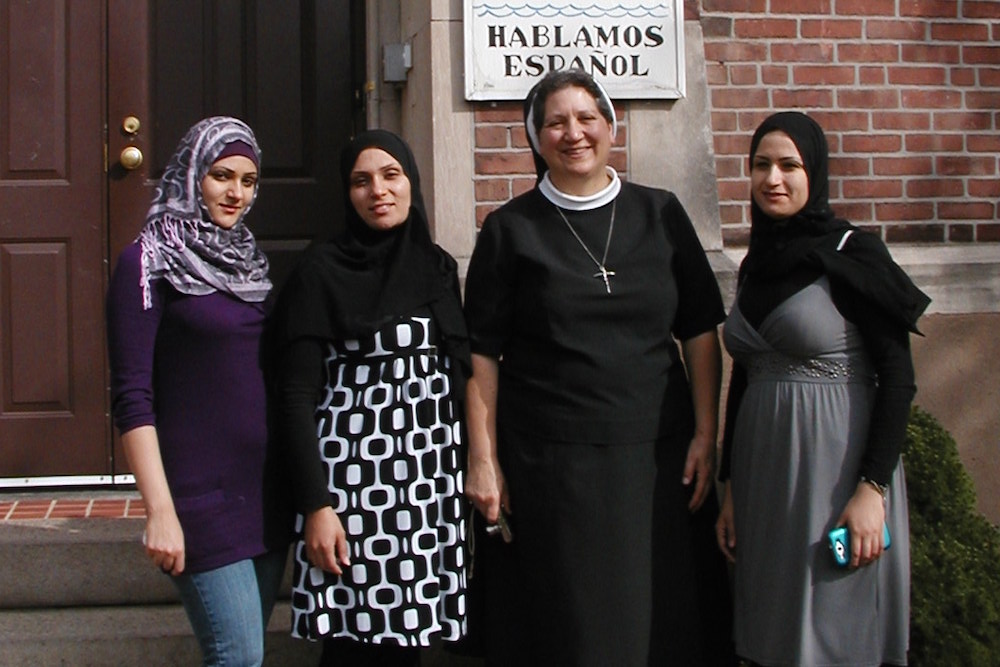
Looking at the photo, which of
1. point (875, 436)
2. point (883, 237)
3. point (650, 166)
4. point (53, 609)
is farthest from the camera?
point (883, 237)

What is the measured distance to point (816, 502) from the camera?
9.55ft

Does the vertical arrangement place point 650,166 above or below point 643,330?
above

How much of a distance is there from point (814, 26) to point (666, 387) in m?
2.13

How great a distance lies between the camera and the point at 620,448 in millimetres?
3010

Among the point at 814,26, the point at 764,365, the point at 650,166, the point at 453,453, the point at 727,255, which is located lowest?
the point at 453,453

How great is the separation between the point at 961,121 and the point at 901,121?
25 cm

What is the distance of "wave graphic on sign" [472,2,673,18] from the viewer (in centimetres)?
428

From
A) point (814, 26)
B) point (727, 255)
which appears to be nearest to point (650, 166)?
point (727, 255)

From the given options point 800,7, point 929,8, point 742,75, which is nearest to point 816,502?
point 742,75

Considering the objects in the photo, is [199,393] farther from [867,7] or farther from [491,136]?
[867,7]

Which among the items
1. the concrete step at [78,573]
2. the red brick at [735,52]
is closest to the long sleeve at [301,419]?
the concrete step at [78,573]

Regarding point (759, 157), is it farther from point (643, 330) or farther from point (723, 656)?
point (723, 656)

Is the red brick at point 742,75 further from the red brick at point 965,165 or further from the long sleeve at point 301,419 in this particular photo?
the long sleeve at point 301,419

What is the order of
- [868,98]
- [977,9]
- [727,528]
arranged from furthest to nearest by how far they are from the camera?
1. [977,9]
2. [868,98]
3. [727,528]
